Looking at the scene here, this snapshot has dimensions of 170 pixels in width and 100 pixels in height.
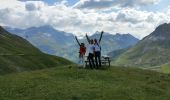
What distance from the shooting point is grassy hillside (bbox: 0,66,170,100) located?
39.6m

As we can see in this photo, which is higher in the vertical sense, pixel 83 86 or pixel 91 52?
pixel 91 52

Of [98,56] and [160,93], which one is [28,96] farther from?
[98,56]

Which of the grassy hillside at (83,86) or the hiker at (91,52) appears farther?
the hiker at (91,52)

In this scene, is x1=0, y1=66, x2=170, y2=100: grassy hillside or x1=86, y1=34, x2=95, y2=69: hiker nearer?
x1=0, y1=66, x2=170, y2=100: grassy hillside

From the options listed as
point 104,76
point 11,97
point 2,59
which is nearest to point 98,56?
point 104,76

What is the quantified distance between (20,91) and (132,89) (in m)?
12.5

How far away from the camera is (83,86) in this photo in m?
44.2

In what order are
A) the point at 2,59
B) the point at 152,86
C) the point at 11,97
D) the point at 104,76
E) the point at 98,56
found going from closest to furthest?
the point at 11,97 → the point at 152,86 → the point at 104,76 → the point at 98,56 → the point at 2,59

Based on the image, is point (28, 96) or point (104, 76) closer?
point (28, 96)

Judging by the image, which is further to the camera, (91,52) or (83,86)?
(91,52)

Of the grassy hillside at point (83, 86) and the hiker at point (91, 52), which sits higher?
the hiker at point (91, 52)

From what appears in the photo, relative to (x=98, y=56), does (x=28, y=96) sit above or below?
below

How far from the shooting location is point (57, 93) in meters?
40.2

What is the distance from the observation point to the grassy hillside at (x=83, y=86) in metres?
39.6
